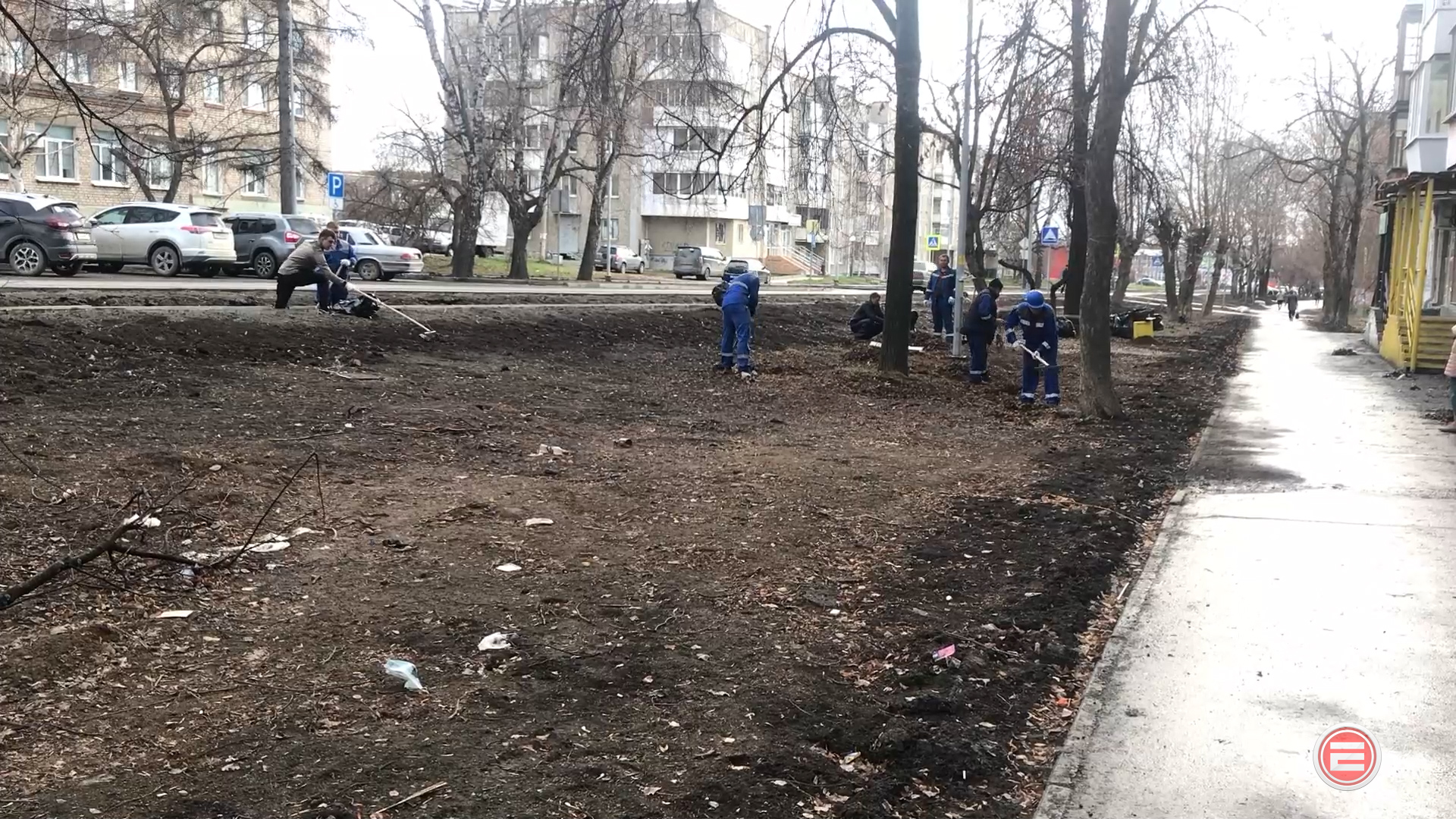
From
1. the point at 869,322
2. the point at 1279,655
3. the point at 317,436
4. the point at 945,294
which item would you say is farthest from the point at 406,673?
the point at 945,294

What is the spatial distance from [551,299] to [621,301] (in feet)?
6.32

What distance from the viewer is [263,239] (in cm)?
2711

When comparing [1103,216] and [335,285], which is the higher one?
[1103,216]

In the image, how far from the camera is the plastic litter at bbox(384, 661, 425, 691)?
14.8 feet

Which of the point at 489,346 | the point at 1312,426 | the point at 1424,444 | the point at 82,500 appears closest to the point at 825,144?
the point at 489,346

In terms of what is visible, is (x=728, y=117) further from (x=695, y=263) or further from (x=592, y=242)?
(x=695, y=263)

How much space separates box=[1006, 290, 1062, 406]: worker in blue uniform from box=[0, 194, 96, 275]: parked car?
55.1ft

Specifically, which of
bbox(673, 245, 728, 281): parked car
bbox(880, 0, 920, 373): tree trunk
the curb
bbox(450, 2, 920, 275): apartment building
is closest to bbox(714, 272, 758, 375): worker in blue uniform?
bbox(450, 2, 920, 275): apartment building

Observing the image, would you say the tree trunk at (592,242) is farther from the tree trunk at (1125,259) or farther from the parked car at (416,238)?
the tree trunk at (1125,259)

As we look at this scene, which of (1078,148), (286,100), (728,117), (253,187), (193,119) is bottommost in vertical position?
(728,117)

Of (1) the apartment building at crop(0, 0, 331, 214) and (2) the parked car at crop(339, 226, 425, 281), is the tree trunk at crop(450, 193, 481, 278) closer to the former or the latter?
(2) the parked car at crop(339, 226, 425, 281)

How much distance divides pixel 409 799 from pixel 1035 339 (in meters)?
12.1

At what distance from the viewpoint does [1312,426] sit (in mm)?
13594

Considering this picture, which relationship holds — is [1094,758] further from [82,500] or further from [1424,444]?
[1424,444]
